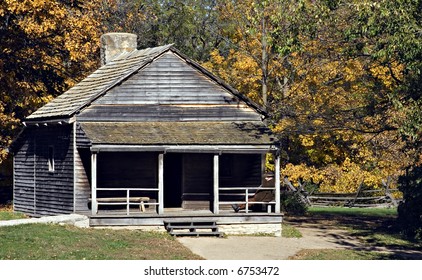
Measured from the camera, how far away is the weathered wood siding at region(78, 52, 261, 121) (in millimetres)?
34281

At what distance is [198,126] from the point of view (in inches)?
1353

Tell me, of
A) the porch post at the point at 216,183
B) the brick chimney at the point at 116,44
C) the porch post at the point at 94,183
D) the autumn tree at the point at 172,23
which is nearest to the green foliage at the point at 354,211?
the brick chimney at the point at 116,44

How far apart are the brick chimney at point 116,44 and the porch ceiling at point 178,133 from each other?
6774mm

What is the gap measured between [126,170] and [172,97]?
10.7ft

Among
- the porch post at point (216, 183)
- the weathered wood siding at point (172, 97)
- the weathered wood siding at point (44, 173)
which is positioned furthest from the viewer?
the weathered wood siding at point (172, 97)

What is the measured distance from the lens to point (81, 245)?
1032 inches

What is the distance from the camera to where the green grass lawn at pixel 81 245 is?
79.0ft

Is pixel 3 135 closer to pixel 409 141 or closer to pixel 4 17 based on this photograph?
pixel 4 17

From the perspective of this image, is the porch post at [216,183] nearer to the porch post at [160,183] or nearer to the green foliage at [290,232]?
the porch post at [160,183]

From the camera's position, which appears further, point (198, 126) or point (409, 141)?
point (409, 141)

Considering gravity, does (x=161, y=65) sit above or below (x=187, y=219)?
above

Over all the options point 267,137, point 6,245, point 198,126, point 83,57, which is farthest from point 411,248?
point 83,57

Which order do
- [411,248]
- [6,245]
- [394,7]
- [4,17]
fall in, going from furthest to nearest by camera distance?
1. [4,17]
2. [411,248]
3. [394,7]
4. [6,245]

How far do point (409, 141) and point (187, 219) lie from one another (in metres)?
10.4
